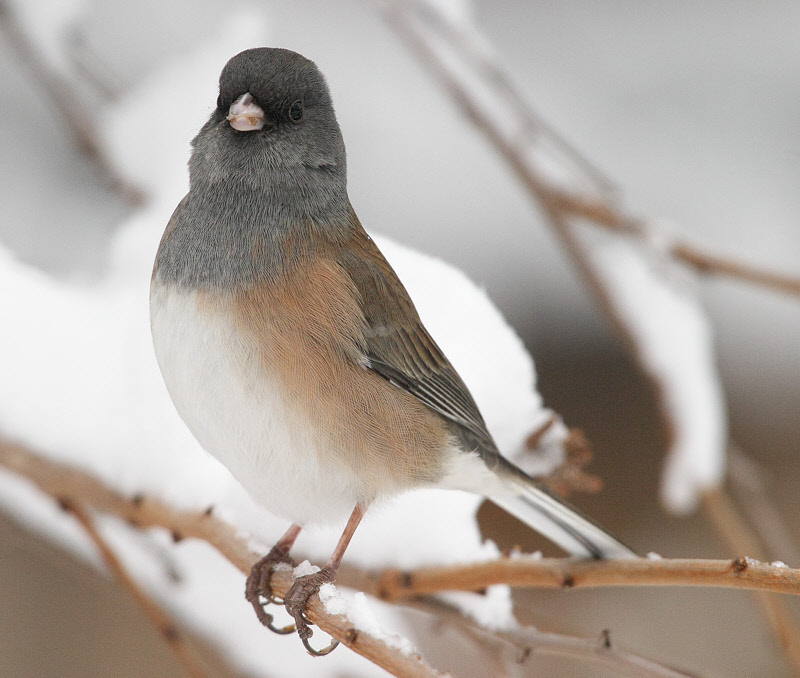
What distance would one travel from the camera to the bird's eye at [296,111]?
0.99 metres

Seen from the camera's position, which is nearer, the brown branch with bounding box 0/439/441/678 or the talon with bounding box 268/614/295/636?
the brown branch with bounding box 0/439/441/678

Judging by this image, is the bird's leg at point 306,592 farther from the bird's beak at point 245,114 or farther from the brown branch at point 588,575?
the bird's beak at point 245,114

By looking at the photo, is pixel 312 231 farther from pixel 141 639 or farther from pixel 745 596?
pixel 745 596

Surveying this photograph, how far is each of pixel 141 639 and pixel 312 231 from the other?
1158 mm

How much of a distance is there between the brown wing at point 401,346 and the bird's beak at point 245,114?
206 millimetres

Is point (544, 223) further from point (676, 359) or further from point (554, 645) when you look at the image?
point (554, 645)

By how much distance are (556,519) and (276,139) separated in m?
0.66

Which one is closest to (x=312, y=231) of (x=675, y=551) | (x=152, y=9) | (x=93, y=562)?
(x=93, y=562)

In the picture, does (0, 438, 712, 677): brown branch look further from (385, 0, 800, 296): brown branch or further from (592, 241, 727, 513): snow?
(385, 0, 800, 296): brown branch

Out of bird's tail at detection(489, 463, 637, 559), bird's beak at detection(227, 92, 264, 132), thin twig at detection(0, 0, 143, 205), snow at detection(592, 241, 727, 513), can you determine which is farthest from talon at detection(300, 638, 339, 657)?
thin twig at detection(0, 0, 143, 205)

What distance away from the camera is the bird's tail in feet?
3.53

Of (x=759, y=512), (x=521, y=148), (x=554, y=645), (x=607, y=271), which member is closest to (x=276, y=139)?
(x=554, y=645)

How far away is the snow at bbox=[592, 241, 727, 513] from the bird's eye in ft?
2.80

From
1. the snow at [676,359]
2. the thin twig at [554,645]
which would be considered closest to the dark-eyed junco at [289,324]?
the thin twig at [554,645]
